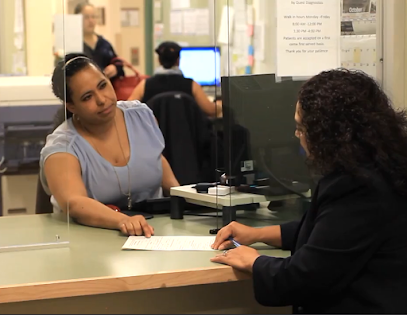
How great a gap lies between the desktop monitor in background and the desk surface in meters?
0.26

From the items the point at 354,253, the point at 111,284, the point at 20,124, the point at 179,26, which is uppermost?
the point at 179,26

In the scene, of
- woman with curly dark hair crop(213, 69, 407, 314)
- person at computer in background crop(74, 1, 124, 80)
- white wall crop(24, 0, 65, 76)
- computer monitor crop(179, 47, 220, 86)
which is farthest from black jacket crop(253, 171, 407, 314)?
computer monitor crop(179, 47, 220, 86)

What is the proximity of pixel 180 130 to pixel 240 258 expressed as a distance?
194 cm

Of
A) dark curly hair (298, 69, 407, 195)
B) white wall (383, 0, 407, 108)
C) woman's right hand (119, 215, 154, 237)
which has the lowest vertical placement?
woman's right hand (119, 215, 154, 237)

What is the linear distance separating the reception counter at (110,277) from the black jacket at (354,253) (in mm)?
291

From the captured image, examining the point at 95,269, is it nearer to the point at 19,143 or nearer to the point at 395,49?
the point at 19,143

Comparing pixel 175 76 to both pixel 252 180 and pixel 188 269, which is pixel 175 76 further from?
pixel 188 269

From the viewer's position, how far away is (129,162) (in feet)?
8.38

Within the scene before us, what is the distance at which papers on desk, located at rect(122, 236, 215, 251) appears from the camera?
1976 mm

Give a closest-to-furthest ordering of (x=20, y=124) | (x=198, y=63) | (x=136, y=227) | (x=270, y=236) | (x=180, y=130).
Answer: (x=270, y=236), (x=136, y=227), (x=20, y=124), (x=180, y=130), (x=198, y=63)

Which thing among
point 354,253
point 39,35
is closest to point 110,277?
point 354,253

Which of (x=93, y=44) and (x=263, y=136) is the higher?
(x=93, y=44)

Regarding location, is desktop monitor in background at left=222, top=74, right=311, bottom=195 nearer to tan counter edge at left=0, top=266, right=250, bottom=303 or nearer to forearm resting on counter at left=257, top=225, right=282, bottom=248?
forearm resting on counter at left=257, top=225, right=282, bottom=248

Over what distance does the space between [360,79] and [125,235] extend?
0.95m
